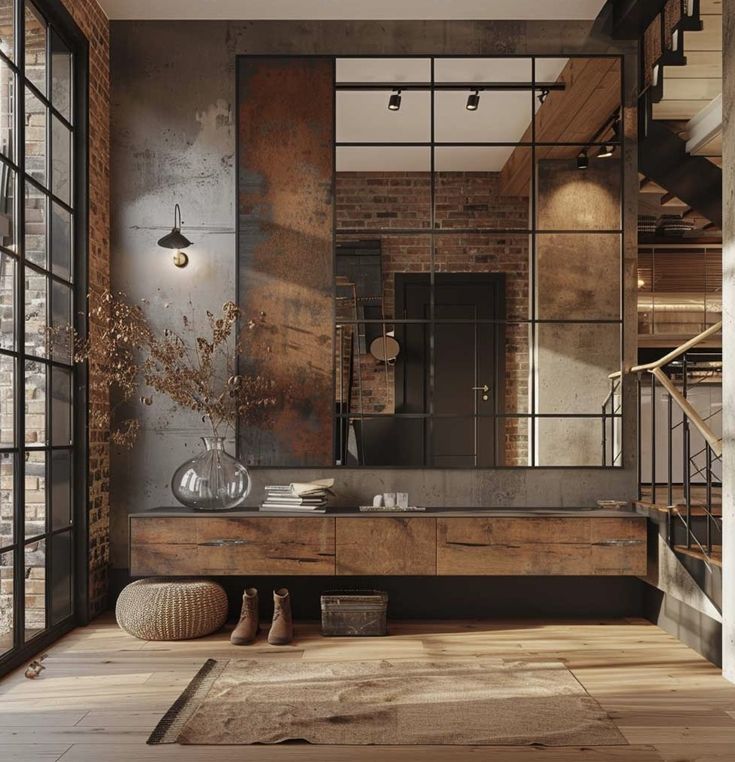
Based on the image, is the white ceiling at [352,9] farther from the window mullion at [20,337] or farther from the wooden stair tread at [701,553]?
the wooden stair tread at [701,553]

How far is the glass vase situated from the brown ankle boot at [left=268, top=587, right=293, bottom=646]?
65 centimetres

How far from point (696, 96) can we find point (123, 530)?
5028 millimetres

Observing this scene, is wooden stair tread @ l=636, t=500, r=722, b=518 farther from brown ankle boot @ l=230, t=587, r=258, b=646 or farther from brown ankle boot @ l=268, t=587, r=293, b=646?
brown ankle boot @ l=230, t=587, r=258, b=646

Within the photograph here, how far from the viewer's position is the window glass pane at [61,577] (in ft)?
15.9

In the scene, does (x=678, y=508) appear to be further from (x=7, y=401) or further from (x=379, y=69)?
(x=7, y=401)

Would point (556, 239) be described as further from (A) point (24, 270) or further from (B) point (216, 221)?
(A) point (24, 270)

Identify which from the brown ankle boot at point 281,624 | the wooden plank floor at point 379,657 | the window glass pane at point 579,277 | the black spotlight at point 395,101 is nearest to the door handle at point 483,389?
the window glass pane at point 579,277

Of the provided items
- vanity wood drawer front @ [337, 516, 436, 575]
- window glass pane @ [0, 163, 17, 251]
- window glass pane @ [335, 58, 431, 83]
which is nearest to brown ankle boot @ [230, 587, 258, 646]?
vanity wood drawer front @ [337, 516, 436, 575]

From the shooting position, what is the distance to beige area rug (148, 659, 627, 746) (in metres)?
3.35

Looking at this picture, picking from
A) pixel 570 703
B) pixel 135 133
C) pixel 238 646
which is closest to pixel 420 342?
pixel 135 133

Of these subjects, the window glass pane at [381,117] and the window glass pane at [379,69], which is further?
the window glass pane at [381,117]

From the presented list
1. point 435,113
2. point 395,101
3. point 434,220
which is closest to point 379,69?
point 395,101

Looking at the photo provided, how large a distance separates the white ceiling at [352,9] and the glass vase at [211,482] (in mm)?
2690

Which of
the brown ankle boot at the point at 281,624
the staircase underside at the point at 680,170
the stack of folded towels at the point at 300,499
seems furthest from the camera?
the staircase underside at the point at 680,170
